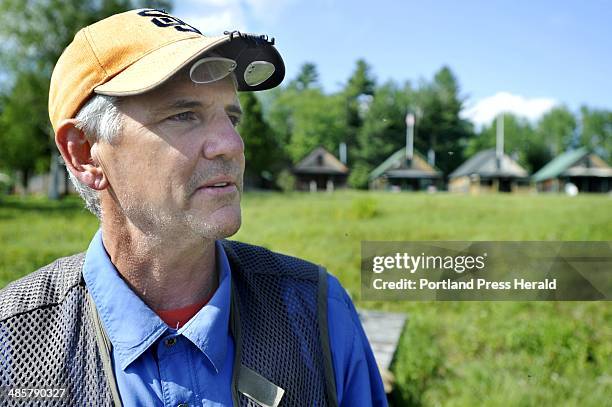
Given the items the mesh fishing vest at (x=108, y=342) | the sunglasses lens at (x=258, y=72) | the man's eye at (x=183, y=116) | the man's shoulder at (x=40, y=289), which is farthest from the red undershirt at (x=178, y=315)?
the sunglasses lens at (x=258, y=72)

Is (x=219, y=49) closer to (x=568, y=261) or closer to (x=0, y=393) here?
(x=0, y=393)

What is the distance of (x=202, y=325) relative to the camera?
45.6 inches

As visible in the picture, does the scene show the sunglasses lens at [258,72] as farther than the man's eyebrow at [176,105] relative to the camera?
Yes

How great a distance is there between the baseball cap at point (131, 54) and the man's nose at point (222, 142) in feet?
0.47

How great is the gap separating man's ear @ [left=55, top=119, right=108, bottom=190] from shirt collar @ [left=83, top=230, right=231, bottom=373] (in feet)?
0.65

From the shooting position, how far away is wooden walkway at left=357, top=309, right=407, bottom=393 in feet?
11.2

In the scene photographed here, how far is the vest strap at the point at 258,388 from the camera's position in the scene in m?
1.15

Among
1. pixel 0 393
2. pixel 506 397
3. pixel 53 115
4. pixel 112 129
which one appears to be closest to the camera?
pixel 0 393

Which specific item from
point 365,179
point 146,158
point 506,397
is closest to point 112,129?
point 146,158

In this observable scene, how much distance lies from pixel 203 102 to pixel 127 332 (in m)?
0.55

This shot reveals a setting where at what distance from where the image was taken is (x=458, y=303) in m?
5.49

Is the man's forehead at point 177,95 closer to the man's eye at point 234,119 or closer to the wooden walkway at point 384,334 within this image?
the man's eye at point 234,119

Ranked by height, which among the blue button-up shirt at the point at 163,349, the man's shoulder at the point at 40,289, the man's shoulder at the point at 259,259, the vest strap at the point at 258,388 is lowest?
the vest strap at the point at 258,388

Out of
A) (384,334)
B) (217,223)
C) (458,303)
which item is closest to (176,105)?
(217,223)
